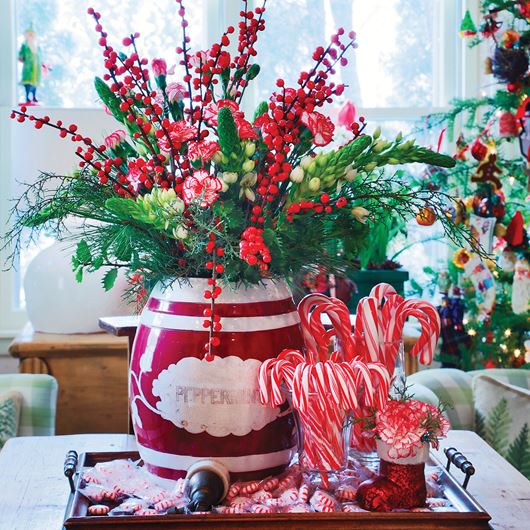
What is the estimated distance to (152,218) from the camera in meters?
0.88

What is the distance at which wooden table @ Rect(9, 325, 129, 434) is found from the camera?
2381 millimetres

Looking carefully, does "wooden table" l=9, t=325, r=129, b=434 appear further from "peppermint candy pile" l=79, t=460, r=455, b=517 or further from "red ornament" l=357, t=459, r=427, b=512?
"red ornament" l=357, t=459, r=427, b=512

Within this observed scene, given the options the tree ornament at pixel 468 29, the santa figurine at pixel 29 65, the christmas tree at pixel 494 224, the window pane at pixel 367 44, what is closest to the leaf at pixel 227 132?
the christmas tree at pixel 494 224

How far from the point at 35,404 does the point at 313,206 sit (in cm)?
107

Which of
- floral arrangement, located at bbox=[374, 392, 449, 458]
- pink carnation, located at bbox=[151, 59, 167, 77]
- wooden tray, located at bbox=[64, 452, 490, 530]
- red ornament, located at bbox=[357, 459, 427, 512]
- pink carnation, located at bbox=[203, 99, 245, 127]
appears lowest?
wooden tray, located at bbox=[64, 452, 490, 530]

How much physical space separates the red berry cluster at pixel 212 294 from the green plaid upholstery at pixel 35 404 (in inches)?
38.0

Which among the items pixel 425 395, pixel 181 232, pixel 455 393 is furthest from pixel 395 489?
pixel 455 393

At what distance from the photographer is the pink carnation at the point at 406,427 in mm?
862

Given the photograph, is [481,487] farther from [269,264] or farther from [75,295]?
[75,295]

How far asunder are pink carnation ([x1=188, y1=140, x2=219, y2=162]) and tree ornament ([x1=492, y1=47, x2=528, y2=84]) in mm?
1934

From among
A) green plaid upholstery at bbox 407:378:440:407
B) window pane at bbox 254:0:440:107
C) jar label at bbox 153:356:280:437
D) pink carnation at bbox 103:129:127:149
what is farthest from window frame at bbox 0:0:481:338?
jar label at bbox 153:356:280:437

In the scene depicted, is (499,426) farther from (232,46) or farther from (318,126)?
(232,46)

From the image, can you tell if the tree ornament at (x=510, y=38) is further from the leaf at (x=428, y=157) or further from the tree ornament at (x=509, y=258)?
the leaf at (x=428, y=157)

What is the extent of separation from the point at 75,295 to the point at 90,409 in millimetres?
339
